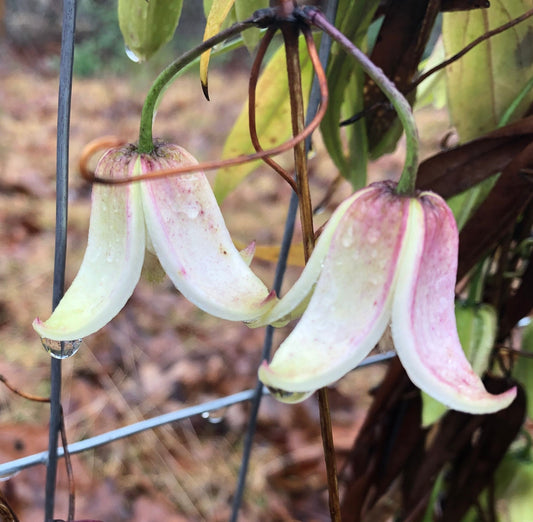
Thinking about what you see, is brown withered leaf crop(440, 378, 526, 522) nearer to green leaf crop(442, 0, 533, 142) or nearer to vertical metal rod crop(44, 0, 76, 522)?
green leaf crop(442, 0, 533, 142)

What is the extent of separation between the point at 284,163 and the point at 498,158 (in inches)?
76.7

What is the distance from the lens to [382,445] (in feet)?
1.77

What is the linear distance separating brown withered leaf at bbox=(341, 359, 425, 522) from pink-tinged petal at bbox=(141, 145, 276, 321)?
265 millimetres

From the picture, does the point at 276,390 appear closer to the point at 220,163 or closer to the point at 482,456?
the point at 220,163

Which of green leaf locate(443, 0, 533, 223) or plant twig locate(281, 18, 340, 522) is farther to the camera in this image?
green leaf locate(443, 0, 533, 223)

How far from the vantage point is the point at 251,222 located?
1.96 meters

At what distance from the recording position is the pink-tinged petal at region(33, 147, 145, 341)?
26 centimetres

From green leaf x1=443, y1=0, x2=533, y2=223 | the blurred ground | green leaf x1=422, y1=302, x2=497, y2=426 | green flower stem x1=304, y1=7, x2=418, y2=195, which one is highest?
green flower stem x1=304, y1=7, x2=418, y2=195

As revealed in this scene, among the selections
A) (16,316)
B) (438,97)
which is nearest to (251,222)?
(16,316)

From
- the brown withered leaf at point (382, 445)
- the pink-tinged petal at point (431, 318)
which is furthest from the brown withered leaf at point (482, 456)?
the pink-tinged petal at point (431, 318)

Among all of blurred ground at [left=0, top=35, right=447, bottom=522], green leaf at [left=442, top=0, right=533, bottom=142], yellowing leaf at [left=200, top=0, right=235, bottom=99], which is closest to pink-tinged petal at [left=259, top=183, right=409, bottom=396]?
yellowing leaf at [left=200, top=0, right=235, bottom=99]

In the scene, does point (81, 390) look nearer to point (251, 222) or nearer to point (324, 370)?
point (251, 222)

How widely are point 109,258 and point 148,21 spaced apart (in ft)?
0.51

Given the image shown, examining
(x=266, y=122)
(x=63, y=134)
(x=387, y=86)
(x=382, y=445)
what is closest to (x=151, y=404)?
(x=382, y=445)
